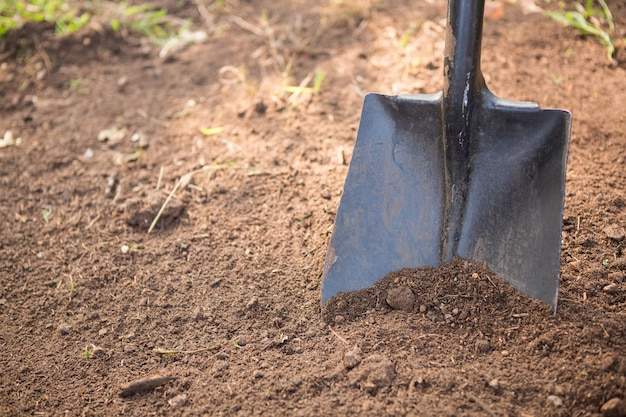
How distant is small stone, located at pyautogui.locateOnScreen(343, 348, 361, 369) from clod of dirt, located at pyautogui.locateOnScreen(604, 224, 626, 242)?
941 mm

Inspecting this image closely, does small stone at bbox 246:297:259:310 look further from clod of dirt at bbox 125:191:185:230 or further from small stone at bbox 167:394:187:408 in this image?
clod of dirt at bbox 125:191:185:230

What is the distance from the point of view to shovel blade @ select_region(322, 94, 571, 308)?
5.85ft

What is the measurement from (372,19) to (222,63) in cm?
86

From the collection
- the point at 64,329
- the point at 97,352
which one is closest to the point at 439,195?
the point at 97,352

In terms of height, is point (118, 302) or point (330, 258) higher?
point (330, 258)

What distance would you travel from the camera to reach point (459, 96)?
185 cm

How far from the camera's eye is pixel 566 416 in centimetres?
151

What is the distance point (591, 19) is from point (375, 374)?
228 cm

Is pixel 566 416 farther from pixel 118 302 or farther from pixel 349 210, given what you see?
pixel 118 302

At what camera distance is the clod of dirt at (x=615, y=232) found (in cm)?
194

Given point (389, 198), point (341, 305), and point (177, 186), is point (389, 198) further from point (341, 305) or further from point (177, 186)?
point (177, 186)

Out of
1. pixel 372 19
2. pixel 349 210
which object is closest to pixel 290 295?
pixel 349 210

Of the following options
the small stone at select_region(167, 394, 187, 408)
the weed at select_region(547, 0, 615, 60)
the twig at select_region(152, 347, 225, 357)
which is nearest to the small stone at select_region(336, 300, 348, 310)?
the twig at select_region(152, 347, 225, 357)

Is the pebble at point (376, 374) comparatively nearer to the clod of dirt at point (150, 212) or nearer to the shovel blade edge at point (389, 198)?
the shovel blade edge at point (389, 198)
